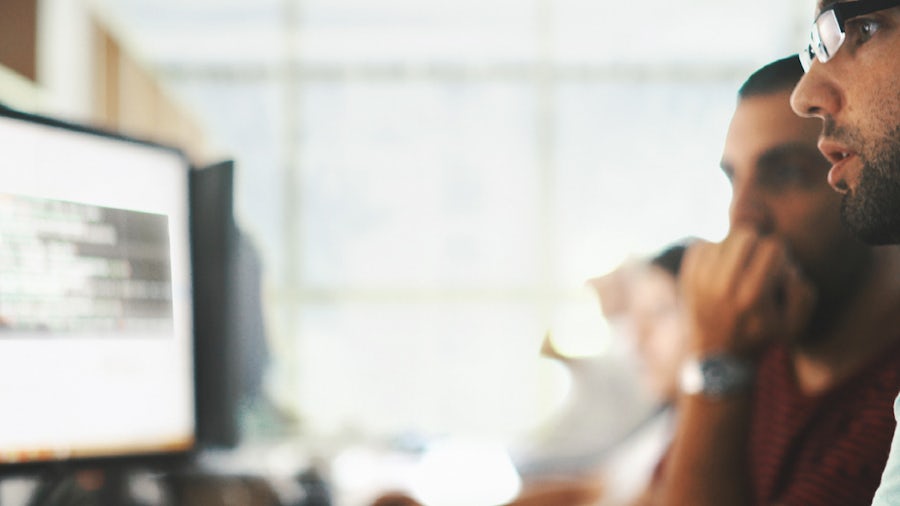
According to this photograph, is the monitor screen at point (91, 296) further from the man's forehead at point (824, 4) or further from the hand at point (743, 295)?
the man's forehead at point (824, 4)

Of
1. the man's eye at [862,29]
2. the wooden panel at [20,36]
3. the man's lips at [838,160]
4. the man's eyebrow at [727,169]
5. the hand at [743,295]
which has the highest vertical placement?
the wooden panel at [20,36]

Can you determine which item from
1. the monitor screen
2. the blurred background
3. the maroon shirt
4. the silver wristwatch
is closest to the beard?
the maroon shirt

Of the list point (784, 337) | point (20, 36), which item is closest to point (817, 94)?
point (784, 337)

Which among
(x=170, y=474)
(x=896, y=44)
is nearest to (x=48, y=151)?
(x=170, y=474)

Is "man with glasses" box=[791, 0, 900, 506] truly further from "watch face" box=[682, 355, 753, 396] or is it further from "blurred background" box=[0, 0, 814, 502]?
"blurred background" box=[0, 0, 814, 502]

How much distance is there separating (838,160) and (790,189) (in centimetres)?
9

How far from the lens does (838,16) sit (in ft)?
1.46

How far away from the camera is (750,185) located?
1.85 ft

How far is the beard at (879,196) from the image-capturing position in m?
0.40

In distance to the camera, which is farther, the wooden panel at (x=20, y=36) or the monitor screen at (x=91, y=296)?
the wooden panel at (x=20, y=36)

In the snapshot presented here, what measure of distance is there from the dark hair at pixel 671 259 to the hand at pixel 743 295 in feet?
3.35

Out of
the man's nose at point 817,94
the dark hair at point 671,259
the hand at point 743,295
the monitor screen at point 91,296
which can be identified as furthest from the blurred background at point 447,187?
the man's nose at point 817,94

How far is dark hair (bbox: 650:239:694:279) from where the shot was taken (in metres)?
1.81

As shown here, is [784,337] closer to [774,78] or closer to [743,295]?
[743,295]
